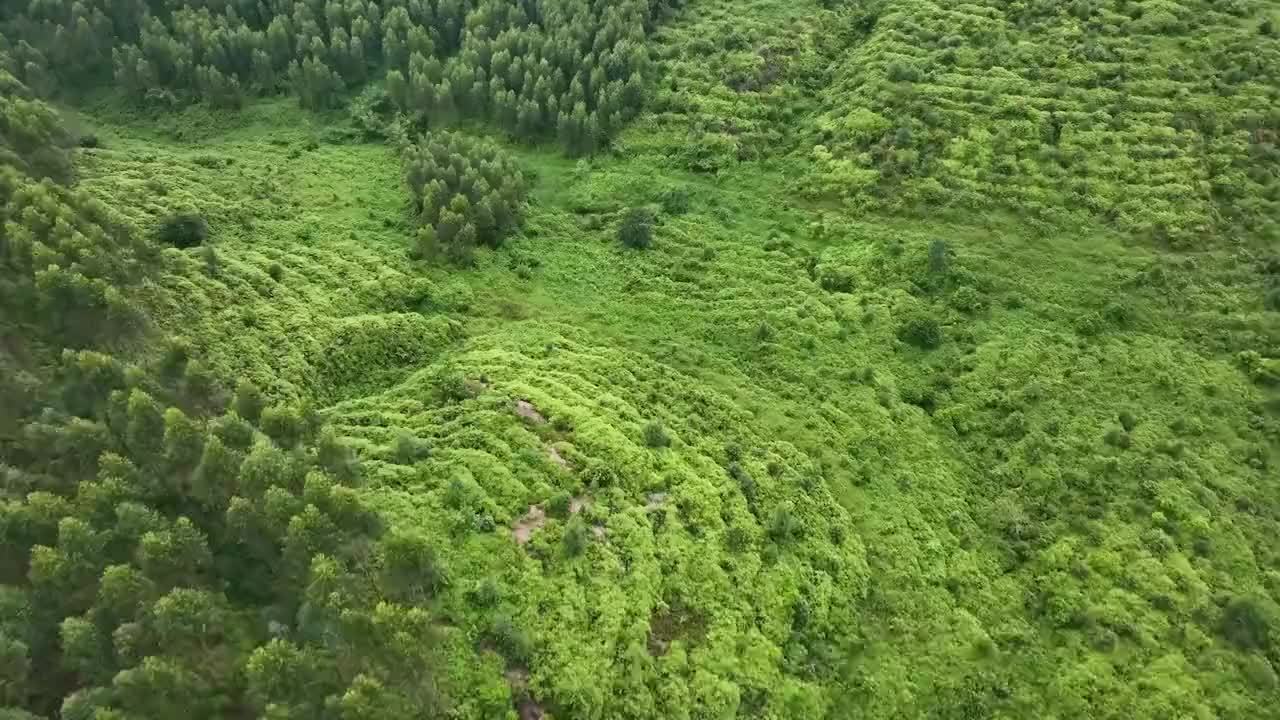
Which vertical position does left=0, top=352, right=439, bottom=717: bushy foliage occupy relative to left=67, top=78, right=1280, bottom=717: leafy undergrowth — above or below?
above

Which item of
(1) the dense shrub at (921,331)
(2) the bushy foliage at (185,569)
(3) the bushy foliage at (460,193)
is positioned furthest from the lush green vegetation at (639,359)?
(1) the dense shrub at (921,331)

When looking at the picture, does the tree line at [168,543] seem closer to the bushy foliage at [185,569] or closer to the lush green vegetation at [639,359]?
the bushy foliage at [185,569]

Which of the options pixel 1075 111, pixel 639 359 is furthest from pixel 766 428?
pixel 1075 111

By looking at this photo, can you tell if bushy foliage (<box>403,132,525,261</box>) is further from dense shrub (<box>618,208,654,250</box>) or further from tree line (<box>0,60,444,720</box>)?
tree line (<box>0,60,444,720</box>)

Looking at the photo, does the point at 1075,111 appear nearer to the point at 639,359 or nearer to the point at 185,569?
the point at 639,359

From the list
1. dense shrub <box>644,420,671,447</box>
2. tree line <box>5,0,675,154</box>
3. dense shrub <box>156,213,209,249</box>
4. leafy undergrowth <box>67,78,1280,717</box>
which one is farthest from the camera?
tree line <box>5,0,675,154</box>

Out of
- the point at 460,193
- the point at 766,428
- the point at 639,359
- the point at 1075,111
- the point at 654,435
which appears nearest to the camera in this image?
the point at 654,435

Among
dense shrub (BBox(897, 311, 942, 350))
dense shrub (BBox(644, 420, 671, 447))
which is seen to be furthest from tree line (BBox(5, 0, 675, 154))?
dense shrub (BBox(644, 420, 671, 447))
